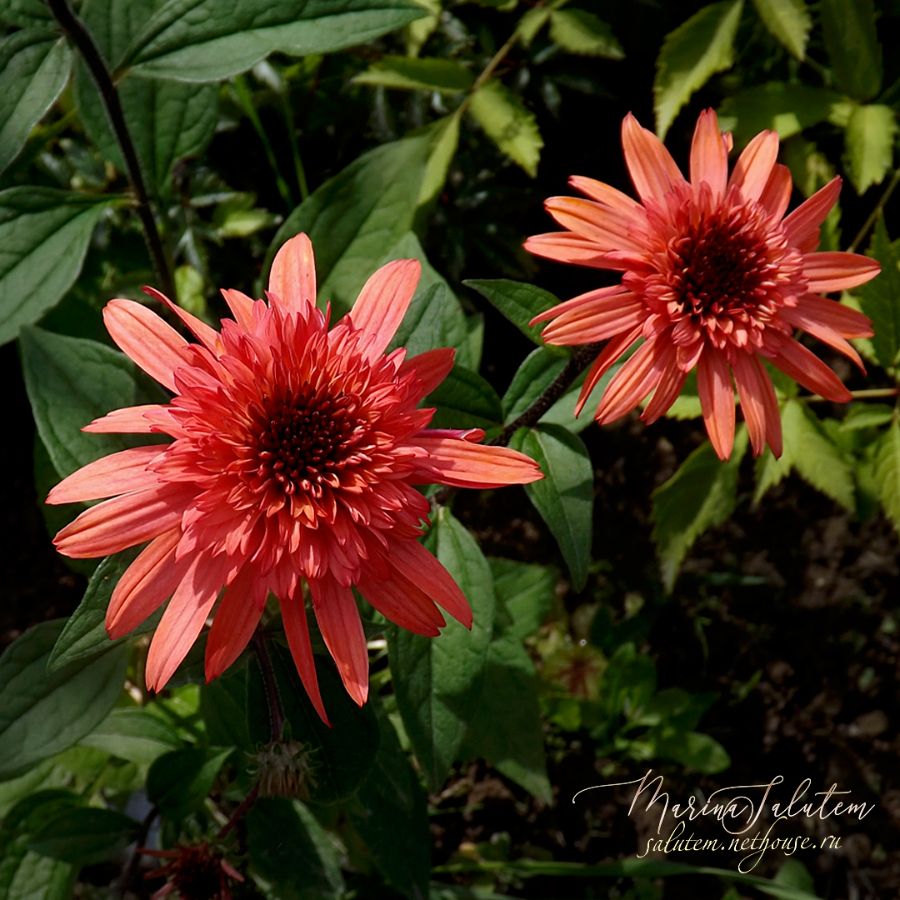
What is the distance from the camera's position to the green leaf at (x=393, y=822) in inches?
61.5

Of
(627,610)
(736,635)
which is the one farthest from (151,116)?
(736,635)

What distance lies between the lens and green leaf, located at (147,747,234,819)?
4.60 feet

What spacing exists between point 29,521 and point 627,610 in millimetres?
1459

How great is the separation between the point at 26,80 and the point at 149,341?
49 cm

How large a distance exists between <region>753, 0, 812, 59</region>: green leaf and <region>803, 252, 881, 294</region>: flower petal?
574 mm

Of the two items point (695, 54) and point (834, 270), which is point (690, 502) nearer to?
point (834, 270)

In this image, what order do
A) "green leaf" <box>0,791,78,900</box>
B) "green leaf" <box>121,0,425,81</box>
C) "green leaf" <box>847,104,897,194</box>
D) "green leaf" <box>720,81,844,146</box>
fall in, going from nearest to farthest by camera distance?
"green leaf" <box>121,0,425,81</box> < "green leaf" <box>0,791,78,900</box> < "green leaf" <box>847,104,897,194</box> < "green leaf" <box>720,81,844,146</box>

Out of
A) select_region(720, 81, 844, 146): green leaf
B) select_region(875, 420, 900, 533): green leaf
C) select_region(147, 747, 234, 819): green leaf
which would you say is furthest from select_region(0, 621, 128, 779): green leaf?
select_region(720, 81, 844, 146): green leaf

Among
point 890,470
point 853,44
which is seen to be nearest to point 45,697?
point 890,470

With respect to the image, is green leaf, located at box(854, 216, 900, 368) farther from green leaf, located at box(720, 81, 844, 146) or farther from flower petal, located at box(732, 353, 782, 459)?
flower petal, located at box(732, 353, 782, 459)

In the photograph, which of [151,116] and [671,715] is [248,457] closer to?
[151,116]

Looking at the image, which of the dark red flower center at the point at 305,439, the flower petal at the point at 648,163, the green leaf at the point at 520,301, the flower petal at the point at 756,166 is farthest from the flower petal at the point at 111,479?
the flower petal at the point at 756,166

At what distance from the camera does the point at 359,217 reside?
1.64 meters

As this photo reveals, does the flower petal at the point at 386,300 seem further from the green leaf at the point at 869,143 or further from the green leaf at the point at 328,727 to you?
the green leaf at the point at 869,143
